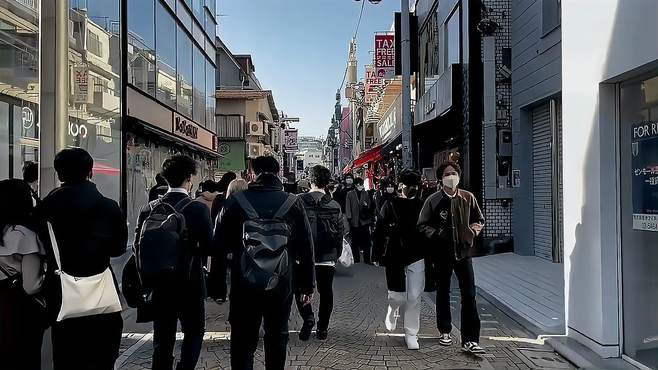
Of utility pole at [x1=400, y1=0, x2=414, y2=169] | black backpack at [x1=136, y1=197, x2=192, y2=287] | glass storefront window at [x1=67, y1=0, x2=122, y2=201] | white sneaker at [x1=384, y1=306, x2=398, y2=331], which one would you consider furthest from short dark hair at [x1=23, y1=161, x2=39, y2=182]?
utility pole at [x1=400, y1=0, x2=414, y2=169]

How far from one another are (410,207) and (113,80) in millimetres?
8516

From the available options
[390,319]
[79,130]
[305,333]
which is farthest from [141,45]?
[390,319]

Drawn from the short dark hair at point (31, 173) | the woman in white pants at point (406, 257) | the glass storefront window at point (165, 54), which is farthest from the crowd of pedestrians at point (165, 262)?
the glass storefront window at point (165, 54)

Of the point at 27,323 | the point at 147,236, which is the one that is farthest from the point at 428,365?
the point at 27,323

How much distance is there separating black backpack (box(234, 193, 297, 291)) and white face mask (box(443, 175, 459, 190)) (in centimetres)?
236

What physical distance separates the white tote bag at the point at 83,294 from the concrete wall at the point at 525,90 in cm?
1062

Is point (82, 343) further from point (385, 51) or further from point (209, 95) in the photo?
point (385, 51)

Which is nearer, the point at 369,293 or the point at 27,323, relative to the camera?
the point at 27,323

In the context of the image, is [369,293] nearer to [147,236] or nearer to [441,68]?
[147,236]

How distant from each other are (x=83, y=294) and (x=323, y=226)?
10.6 ft

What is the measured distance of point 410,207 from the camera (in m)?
6.30

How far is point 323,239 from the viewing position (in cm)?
654

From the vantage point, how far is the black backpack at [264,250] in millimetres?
4078

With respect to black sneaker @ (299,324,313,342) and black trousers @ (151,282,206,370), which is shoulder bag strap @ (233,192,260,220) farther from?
black sneaker @ (299,324,313,342)
